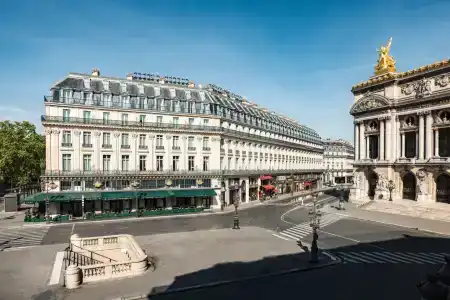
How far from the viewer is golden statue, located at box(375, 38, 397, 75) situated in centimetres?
5431

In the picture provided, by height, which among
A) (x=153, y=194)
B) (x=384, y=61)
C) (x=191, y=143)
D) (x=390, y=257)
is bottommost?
(x=390, y=257)

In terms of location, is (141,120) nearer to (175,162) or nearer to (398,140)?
(175,162)

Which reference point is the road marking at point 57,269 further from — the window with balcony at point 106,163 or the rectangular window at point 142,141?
the rectangular window at point 142,141

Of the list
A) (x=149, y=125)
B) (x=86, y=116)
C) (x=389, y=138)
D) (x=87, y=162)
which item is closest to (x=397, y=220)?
(x=389, y=138)

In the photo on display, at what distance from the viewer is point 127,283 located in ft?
62.7

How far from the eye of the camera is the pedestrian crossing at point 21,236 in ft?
96.5

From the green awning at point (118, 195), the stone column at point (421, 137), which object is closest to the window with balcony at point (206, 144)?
the green awning at point (118, 195)

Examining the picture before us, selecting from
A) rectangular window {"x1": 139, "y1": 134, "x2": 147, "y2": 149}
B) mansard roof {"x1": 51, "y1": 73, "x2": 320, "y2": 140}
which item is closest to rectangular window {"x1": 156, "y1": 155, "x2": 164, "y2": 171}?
rectangular window {"x1": 139, "y1": 134, "x2": 147, "y2": 149}

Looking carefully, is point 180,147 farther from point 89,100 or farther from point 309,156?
point 309,156

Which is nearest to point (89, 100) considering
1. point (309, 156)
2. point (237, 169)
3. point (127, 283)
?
point (237, 169)

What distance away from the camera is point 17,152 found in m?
55.2

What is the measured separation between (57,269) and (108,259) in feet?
12.5

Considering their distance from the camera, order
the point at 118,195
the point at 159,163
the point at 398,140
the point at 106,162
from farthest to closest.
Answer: the point at 398,140
the point at 159,163
the point at 106,162
the point at 118,195

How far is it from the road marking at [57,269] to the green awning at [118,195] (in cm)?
1906
